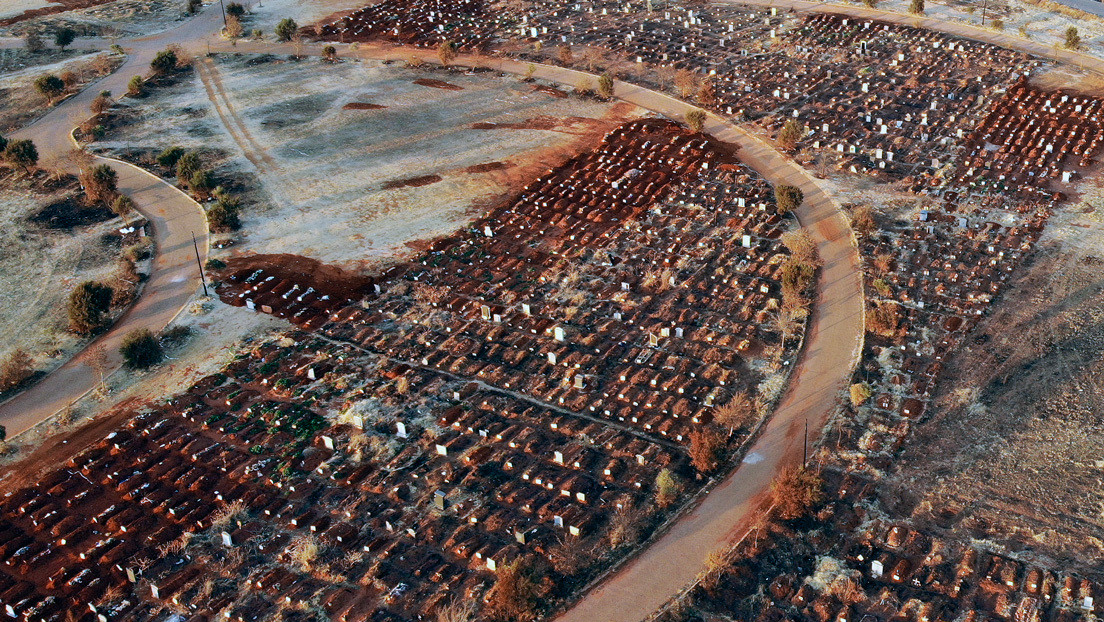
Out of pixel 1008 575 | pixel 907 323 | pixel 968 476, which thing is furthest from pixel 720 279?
pixel 1008 575

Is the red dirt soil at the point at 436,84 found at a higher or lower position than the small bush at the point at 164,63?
lower

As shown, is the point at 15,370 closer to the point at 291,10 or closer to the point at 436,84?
the point at 436,84

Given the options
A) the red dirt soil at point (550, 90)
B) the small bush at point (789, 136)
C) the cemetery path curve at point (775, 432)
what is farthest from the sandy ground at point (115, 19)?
the cemetery path curve at point (775, 432)

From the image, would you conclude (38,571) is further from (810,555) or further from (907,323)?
(907,323)

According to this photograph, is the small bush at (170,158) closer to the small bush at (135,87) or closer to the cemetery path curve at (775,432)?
the small bush at (135,87)

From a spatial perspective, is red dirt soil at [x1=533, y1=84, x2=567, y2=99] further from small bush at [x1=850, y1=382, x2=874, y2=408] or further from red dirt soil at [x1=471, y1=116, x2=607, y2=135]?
small bush at [x1=850, y1=382, x2=874, y2=408]

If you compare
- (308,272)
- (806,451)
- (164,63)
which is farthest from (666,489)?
(164,63)
